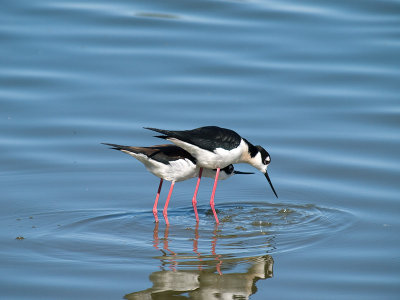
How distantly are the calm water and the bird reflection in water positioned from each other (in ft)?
0.06

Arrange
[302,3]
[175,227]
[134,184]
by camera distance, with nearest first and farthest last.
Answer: [175,227]
[134,184]
[302,3]

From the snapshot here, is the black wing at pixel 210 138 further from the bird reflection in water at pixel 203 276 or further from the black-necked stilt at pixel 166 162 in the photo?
the bird reflection in water at pixel 203 276

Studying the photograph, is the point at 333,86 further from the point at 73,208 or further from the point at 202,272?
the point at 202,272

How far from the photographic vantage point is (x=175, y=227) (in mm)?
6629

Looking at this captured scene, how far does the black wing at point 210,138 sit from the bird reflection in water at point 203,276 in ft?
3.56

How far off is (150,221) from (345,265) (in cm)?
189

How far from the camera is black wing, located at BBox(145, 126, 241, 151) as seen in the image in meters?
6.69

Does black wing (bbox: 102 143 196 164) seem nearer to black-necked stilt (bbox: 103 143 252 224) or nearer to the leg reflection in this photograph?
black-necked stilt (bbox: 103 143 252 224)

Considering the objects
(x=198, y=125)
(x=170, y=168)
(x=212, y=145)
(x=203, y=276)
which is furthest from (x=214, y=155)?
(x=198, y=125)

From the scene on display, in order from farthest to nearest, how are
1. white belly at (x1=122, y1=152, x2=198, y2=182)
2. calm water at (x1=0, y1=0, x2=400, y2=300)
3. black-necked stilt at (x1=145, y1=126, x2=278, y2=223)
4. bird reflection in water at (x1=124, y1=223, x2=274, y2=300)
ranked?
white belly at (x1=122, y1=152, x2=198, y2=182)
black-necked stilt at (x1=145, y1=126, x2=278, y2=223)
calm water at (x1=0, y1=0, x2=400, y2=300)
bird reflection in water at (x1=124, y1=223, x2=274, y2=300)

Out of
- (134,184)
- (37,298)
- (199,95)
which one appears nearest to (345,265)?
(37,298)

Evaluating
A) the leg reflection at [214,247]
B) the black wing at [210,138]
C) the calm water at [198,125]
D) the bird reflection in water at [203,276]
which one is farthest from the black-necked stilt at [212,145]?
the bird reflection in water at [203,276]

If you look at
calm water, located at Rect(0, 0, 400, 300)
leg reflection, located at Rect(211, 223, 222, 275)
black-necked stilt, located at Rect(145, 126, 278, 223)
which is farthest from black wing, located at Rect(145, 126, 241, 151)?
leg reflection, located at Rect(211, 223, 222, 275)

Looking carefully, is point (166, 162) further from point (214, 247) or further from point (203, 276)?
A: point (203, 276)
